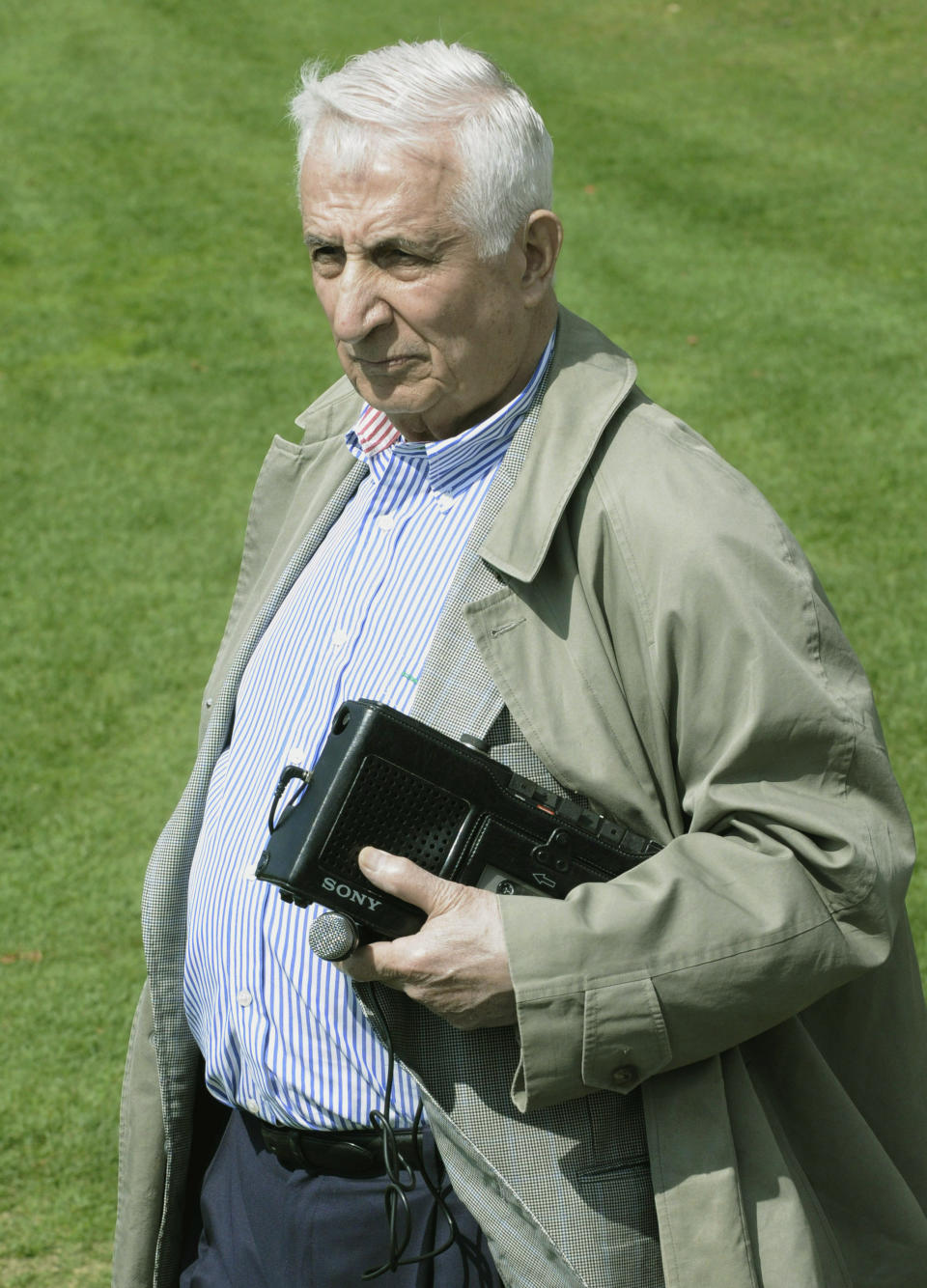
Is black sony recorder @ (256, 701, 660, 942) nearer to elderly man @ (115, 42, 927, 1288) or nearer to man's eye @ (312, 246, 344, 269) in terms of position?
elderly man @ (115, 42, 927, 1288)

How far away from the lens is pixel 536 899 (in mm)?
1834

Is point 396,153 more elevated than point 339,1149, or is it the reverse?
point 396,153

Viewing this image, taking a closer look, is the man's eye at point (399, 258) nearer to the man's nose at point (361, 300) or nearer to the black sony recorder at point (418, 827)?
the man's nose at point (361, 300)

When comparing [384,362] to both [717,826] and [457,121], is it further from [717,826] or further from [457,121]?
[717,826]

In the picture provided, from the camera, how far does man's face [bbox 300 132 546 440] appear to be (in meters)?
2.08

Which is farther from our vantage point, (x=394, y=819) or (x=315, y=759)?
(x=315, y=759)

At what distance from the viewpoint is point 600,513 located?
197cm

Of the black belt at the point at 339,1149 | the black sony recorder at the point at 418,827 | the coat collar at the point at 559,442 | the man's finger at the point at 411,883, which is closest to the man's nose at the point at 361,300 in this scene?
the coat collar at the point at 559,442

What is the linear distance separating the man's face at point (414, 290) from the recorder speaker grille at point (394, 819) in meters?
0.63

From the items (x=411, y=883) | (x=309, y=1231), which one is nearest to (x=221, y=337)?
(x=309, y=1231)

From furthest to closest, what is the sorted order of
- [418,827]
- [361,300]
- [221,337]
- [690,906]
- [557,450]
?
[221,337]
[361,300]
[557,450]
[418,827]
[690,906]

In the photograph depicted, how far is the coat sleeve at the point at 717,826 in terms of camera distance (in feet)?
5.91

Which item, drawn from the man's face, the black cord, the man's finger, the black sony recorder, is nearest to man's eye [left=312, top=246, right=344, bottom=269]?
the man's face

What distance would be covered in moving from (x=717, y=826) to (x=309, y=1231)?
95 centimetres
